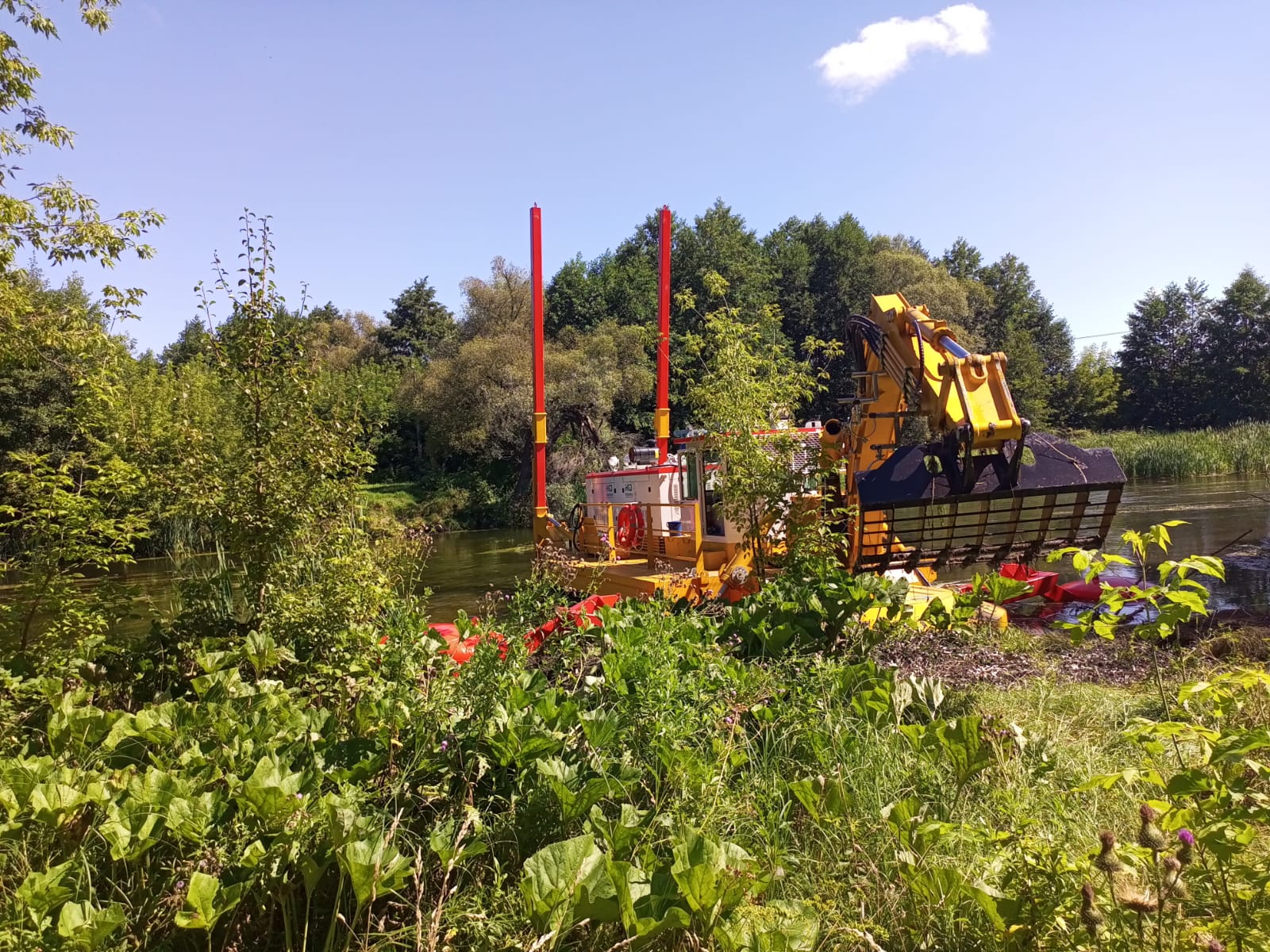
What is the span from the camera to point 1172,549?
1491cm

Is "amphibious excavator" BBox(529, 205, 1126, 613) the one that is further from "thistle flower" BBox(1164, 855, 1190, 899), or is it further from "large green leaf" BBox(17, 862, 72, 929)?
"large green leaf" BBox(17, 862, 72, 929)

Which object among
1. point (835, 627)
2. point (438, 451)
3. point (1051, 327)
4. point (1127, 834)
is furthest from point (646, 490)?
point (1051, 327)

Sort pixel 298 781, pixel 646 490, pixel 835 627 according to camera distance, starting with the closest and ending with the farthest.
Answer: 1. pixel 298 781
2. pixel 835 627
3. pixel 646 490

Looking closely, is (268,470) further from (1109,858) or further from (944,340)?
(944,340)

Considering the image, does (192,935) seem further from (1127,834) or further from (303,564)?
(1127,834)

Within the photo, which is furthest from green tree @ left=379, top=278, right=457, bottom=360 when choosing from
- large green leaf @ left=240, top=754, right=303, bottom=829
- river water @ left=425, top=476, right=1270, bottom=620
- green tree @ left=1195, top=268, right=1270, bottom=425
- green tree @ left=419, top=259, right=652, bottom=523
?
large green leaf @ left=240, top=754, right=303, bottom=829

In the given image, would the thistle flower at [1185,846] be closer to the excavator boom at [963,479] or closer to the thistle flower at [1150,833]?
the thistle flower at [1150,833]

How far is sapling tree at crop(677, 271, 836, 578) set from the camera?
720 cm

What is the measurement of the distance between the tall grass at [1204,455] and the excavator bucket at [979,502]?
28.2m

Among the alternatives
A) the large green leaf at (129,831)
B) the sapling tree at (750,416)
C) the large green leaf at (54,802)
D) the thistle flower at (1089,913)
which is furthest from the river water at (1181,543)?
the thistle flower at (1089,913)

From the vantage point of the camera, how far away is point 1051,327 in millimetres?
59531

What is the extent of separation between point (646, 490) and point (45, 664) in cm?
899

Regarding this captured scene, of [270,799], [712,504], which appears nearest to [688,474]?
[712,504]

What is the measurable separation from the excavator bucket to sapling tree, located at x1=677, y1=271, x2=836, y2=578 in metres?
0.95
